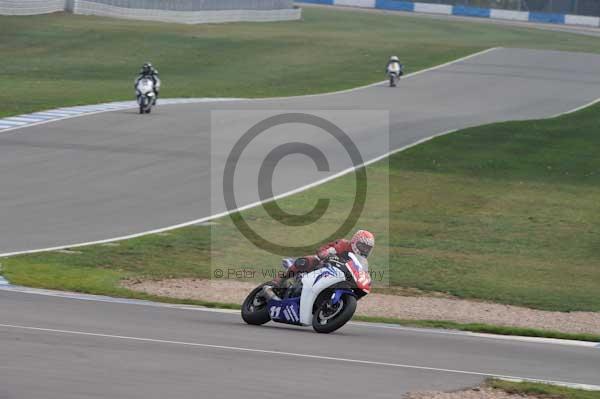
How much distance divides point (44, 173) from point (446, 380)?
61.5ft

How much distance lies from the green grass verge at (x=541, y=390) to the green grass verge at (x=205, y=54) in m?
29.0

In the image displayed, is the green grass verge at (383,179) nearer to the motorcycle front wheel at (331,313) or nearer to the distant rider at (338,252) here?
the distant rider at (338,252)

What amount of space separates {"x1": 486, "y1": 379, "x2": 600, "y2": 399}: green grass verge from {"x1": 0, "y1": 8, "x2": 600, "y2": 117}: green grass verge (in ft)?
95.2

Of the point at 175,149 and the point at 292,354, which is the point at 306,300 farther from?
the point at 175,149

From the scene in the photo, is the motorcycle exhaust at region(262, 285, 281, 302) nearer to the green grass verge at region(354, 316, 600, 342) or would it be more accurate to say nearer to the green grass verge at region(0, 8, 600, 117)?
the green grass verge at region(354, 316, 600, 342)

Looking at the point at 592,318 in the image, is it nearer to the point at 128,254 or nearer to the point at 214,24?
the point at 128,254

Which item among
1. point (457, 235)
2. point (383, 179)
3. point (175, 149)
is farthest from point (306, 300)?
point (175, 149)

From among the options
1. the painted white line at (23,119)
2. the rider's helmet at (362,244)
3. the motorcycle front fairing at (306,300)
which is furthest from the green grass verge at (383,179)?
the rider's helmet at (362,244)

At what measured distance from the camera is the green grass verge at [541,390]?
1155 cm

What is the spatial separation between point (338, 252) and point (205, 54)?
45091mm

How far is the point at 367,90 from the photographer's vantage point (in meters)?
49.8

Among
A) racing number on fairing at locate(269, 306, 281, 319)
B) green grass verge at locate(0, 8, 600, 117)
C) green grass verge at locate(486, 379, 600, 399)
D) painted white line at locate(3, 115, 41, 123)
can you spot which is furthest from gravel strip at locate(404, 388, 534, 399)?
green grass verge at locate(0, 8, 600, 117)

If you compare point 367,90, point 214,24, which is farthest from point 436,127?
point 214,24

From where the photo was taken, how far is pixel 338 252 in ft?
49.2
